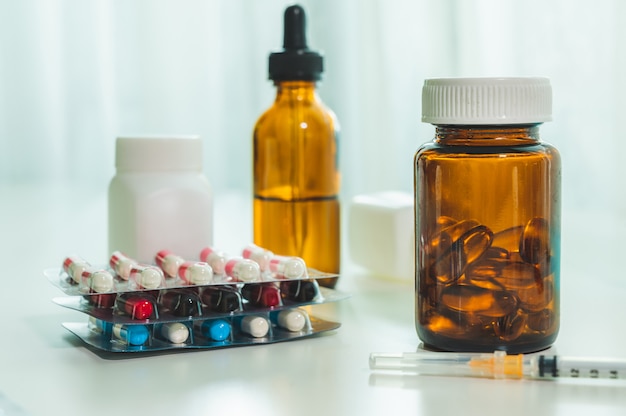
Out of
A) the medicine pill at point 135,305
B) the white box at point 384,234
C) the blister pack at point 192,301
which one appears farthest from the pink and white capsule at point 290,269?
the white box at point 384,234

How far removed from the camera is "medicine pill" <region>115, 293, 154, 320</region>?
0.64 meters

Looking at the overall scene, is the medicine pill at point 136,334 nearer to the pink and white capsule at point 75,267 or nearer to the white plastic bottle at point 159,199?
the pink and white capsule at point 75,267

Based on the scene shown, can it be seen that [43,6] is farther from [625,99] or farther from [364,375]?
[364,375]

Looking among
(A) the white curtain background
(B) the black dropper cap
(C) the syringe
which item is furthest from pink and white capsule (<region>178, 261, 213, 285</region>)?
(A) the white curtain background

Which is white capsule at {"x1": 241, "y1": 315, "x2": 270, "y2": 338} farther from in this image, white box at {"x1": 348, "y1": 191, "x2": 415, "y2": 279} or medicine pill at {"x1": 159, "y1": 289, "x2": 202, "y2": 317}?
white box at {"x1": 348, "y1": 191, "x2": 415, "y2": 279}

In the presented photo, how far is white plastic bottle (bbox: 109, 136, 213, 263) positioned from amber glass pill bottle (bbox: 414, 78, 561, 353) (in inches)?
11.5

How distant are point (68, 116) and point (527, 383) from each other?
167 centimetres

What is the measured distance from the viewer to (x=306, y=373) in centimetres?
61

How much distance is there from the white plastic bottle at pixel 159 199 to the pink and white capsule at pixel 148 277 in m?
0.16

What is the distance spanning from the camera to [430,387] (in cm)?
57

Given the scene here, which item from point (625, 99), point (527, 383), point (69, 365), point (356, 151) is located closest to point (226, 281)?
point (69, 365)

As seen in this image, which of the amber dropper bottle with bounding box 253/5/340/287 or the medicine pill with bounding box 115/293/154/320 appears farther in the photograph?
the amber dropper bottle with bounding box 253/5/340/287

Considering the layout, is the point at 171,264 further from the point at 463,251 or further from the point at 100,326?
the point at 463,251

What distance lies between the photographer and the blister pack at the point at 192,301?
652 mm
